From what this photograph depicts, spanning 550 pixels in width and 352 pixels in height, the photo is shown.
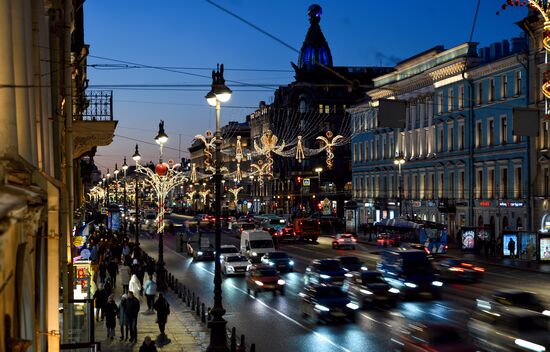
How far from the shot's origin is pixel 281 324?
87.6ft

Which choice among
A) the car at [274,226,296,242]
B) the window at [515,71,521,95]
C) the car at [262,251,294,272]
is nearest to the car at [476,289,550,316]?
the car at [262,251,294,272]

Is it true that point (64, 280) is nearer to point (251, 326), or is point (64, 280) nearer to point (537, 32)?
point (251, 326)

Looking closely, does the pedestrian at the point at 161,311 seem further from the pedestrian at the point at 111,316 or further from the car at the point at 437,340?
the car at the point at 437,340

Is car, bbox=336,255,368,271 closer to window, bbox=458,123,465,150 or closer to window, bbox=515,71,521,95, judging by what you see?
window, bbox=515,71,521,95

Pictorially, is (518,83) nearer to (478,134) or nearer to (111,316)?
(478,134)

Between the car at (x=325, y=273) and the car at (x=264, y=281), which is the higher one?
the car at (x=325, y=273)

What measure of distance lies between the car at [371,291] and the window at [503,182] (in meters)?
31.5

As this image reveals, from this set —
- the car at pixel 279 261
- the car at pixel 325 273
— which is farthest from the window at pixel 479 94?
the car at pixel 325 273

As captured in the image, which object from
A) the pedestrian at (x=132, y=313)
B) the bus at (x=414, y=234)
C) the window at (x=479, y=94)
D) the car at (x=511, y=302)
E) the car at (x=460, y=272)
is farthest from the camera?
the window at (x=479, y=94)

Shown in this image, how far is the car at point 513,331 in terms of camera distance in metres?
17.8

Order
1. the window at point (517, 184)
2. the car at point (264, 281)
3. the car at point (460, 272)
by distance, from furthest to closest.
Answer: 1. the window at point (517, 184)
2. the car at point (460, 272)
3. the car at point (264, 281)

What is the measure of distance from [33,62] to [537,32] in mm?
48352

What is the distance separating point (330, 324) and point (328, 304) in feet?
2.38

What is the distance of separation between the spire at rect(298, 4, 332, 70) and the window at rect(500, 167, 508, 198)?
86248 millimetres
